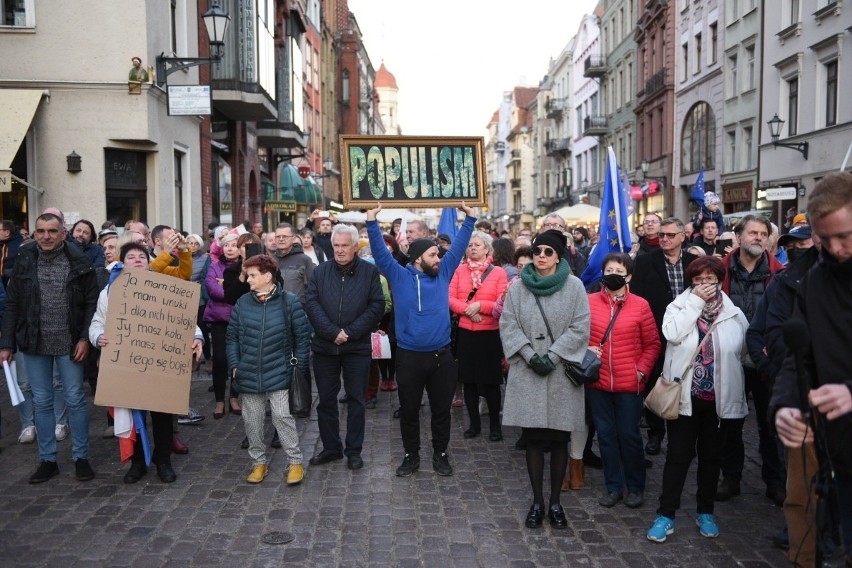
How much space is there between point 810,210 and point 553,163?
232ft

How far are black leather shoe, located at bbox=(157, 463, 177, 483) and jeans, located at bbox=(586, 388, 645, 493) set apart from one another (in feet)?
11.1

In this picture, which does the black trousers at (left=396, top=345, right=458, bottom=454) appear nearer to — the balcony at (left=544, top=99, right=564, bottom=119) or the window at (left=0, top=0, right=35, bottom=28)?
the window at (left=0, top=0, right=35, bottom=28)

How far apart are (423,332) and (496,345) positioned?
4.75ft

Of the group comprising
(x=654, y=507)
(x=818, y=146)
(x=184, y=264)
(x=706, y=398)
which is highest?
(x=818, y=146)

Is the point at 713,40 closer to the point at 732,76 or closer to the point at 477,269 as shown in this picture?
the point at 732,76

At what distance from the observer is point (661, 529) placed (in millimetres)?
5008

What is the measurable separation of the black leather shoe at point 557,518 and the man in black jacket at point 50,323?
3.70 metres

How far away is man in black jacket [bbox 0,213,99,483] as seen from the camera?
6.16 metres

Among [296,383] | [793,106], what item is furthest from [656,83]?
[296,383]

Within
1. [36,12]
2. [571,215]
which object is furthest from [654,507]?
[571,215]

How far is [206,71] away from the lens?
61.8ft

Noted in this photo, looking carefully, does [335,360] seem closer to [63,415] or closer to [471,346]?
[471,346]

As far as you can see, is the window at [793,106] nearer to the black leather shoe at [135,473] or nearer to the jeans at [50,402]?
the black leather shoe at [135,473]

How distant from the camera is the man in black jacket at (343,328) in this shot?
6.50 meters
